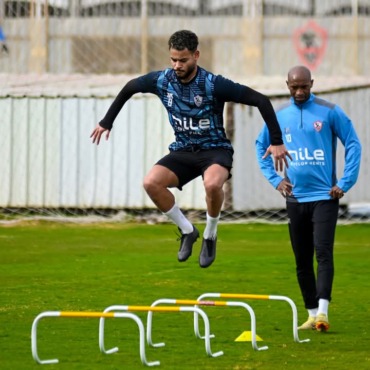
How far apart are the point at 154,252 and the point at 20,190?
7141mm

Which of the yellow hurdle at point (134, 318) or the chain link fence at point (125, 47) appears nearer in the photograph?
the yellow hurdle at point (134, 318)

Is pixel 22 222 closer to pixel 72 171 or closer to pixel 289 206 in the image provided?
pixel 72 171

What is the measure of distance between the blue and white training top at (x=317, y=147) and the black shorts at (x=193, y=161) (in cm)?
67

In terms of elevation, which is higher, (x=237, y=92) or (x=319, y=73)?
(x=319, y=73)

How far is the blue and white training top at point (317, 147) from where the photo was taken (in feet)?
42.1

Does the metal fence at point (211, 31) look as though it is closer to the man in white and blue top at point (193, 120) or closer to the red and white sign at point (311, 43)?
the red and white sign at point (311, 43)

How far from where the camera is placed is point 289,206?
43.0 feet

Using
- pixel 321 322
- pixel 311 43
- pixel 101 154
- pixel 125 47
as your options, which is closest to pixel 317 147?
pixel 321 322

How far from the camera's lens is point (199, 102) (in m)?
12.4

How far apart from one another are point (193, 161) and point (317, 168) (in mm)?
1184

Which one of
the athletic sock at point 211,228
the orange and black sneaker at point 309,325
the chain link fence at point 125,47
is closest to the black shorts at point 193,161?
the athletic sock at point 211,228

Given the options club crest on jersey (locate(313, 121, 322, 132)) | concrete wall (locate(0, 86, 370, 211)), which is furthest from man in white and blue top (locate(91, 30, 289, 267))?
concrete wall (locate(0, 86, 370, 211))

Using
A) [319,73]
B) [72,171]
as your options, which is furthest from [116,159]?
[319,73]

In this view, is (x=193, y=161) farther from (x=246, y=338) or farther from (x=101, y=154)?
(x=101, y=154)
